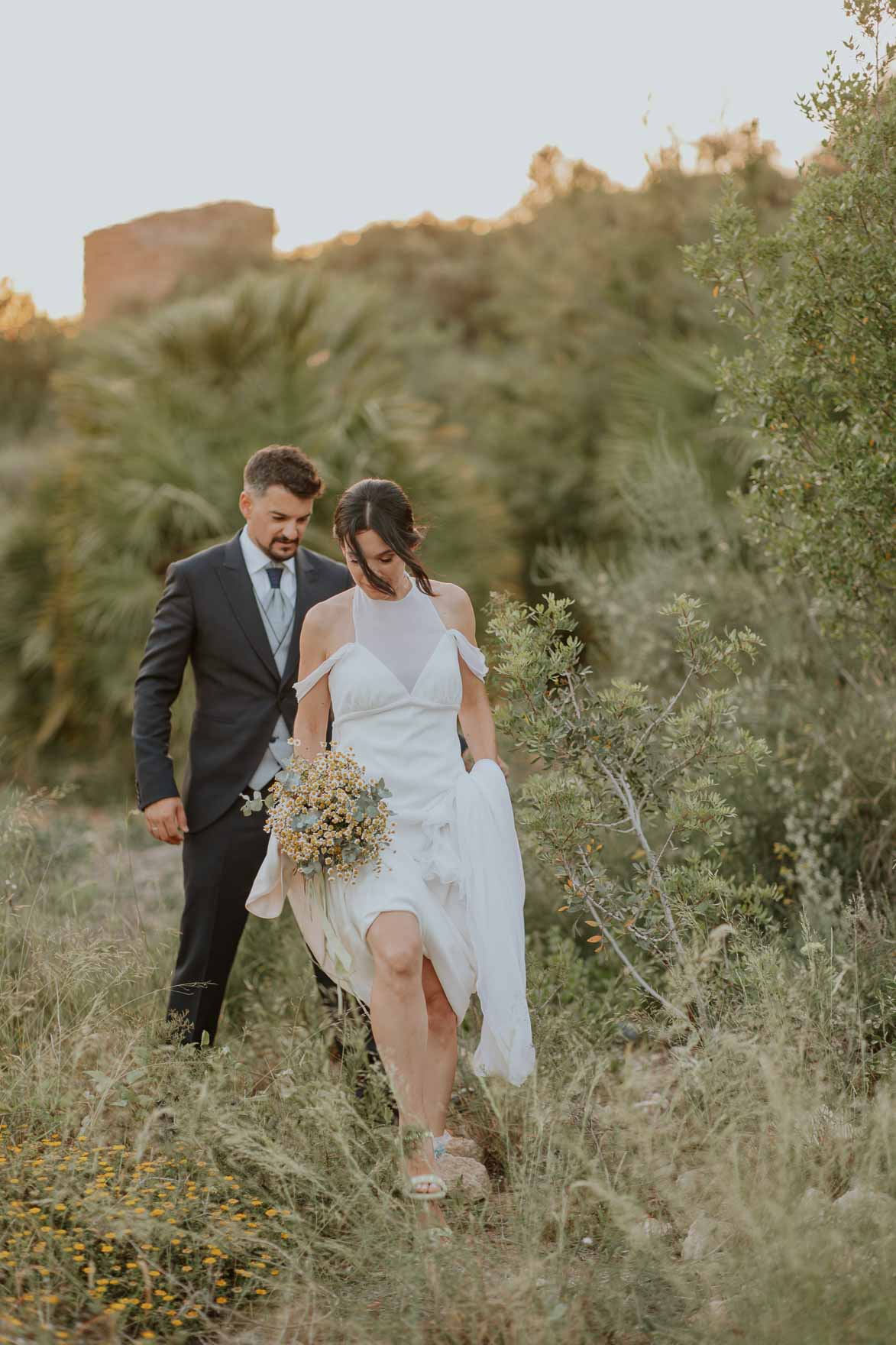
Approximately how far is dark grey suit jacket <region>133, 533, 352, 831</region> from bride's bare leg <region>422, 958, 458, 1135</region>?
0.93m

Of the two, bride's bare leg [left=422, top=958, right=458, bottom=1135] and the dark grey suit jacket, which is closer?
bride's bare leg [left=422, top=958, right=458, bottom=1135]

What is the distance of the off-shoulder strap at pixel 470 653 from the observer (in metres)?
4.12

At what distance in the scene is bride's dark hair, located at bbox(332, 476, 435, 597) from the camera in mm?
3887

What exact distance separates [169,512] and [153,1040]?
488cm

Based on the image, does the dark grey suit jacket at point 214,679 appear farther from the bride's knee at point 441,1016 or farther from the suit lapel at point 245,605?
the bride's knee at point 441,1016

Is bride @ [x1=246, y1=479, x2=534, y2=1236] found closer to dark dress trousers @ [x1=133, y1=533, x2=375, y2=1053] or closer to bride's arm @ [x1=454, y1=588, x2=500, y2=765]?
bride's arm @ [x1=454, y1=588, x2=500, y2=765]

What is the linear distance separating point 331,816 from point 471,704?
74 centimetres

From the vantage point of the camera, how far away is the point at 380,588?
3.98 m

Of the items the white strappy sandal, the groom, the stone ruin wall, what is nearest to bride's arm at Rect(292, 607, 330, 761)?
the groom

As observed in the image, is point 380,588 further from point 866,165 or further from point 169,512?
point 169,512

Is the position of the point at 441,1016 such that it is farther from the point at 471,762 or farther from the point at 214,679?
the point at 214,679

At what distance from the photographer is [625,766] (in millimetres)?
4285

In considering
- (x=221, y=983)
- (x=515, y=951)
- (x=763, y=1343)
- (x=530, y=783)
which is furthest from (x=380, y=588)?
(x=763, y=1343)

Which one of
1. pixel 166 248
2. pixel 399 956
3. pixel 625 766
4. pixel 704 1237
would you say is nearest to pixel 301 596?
pixel 625 766
